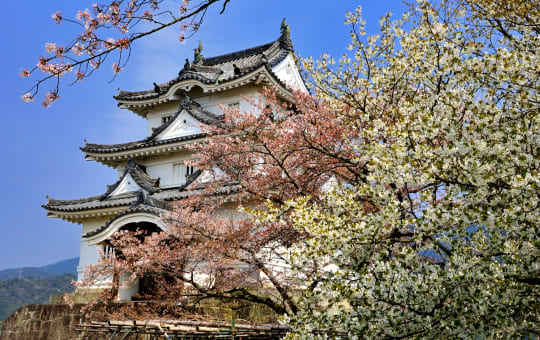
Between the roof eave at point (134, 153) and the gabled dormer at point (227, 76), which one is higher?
the gabled dormer at point (227, 76)

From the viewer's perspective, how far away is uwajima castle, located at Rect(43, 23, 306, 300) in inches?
716

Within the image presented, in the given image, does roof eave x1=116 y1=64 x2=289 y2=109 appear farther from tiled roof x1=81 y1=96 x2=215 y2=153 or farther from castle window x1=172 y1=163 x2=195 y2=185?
castle window x1=172 y1=163 x2=195 y2=185

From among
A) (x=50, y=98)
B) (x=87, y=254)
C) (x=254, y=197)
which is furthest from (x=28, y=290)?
(x=50, y=98)

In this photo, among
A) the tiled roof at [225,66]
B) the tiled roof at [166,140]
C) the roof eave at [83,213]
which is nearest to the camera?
the roof eave at [83,213]

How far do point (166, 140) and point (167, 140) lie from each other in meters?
0.09

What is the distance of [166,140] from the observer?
1861cm

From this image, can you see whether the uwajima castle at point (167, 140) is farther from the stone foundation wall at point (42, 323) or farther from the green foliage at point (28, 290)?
the green foliage at point (28, 290)

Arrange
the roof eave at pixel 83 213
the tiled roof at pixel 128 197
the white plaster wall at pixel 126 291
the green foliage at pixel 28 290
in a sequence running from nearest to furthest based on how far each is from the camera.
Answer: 1. the white plaster wall at pixel 126 291
2. the tiled roof at pixel 128 197
3. the roof eave at pixel 83 213
4. the green foliage at pixel 28 290

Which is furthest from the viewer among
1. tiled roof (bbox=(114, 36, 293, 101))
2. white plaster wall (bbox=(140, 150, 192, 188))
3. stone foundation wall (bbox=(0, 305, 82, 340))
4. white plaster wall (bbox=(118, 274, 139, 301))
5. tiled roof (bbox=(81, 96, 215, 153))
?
tiled roof (bbox=(114, 36, 293, 101))

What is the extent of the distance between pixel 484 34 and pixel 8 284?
119561 millimetres

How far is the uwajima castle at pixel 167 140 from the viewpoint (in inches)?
716

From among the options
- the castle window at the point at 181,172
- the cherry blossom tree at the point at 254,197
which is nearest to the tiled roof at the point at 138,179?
the castle window at the point at 181,172

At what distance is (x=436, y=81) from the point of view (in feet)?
18.8

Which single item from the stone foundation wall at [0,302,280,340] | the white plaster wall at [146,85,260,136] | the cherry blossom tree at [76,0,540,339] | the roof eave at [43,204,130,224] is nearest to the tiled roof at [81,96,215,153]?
the white plaster wall at [146,85,260,136]
